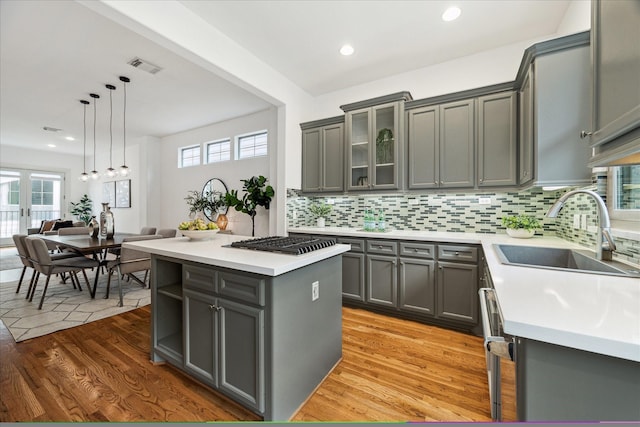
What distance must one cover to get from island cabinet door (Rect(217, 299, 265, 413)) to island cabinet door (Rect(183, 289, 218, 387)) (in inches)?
2.7

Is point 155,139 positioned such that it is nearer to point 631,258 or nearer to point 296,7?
point 296,7

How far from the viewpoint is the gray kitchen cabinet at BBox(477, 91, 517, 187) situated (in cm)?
264

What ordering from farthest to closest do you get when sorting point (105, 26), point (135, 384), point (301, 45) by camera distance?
point (301, 45) < point (105, 26) < point (135, 384)

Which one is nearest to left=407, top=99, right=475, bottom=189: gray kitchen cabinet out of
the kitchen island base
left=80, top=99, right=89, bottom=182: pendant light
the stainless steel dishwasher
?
the kitchen island base

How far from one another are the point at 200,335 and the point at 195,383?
0.41 m

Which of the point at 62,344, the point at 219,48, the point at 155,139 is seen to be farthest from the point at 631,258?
the point at 155,139

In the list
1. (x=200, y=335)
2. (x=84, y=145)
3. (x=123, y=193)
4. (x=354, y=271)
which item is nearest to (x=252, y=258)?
(x=200, y=335)

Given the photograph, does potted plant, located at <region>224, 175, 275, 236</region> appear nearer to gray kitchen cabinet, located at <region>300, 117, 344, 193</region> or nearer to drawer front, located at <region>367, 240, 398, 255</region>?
gray kitchen cabinet, located at <region>300, 117, 344, 193</region>

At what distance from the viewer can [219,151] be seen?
5754 mm

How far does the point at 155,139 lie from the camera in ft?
22.4

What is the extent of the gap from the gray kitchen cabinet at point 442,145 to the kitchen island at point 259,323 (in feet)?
5.58

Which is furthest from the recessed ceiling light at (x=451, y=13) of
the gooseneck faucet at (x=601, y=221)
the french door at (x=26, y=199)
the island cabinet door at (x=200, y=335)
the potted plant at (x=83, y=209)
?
the french door at (x=26, y=199)

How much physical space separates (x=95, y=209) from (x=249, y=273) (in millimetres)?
10334

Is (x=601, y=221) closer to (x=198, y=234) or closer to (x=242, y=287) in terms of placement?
(x=242, y=287)
